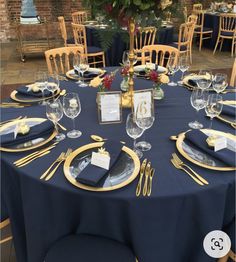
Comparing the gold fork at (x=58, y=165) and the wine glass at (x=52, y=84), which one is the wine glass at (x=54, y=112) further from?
the wine glass at (x=52, y=84)

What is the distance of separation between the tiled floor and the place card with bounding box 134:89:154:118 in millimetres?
3512

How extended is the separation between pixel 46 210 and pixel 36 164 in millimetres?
198

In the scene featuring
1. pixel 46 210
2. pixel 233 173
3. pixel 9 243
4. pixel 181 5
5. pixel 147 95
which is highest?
pixel 181 5

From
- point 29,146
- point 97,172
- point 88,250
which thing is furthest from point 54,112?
point 88,250

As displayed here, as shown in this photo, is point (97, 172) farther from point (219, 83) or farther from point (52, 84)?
point (219, 83)

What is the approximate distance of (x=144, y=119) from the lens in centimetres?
133

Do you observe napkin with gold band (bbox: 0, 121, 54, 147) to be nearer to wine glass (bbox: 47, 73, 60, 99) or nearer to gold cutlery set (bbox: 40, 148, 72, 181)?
gold cutlery set (bbox: 40, 148, 72, 181)

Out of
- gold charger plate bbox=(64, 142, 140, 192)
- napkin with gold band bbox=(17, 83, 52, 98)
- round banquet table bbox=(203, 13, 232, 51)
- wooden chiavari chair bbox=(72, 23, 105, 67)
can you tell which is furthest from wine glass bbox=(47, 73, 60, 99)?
round banquet table bbox=(203, 13, 232, 51)

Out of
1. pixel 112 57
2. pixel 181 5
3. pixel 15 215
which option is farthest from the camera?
pixel 112 57

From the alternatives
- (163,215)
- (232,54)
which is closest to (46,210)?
(163,215)

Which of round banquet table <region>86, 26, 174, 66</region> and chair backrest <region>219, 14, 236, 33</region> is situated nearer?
round banquet table <region>86, 26, 174, 66</region>

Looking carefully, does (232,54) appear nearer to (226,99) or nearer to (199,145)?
(226,99)

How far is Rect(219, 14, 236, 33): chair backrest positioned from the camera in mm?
5771

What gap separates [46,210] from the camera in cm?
122
